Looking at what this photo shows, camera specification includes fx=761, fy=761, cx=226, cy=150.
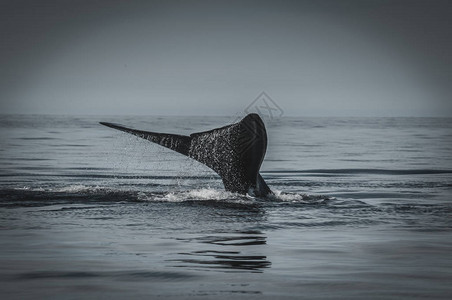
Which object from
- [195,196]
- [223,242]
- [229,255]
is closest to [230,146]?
[195,196]

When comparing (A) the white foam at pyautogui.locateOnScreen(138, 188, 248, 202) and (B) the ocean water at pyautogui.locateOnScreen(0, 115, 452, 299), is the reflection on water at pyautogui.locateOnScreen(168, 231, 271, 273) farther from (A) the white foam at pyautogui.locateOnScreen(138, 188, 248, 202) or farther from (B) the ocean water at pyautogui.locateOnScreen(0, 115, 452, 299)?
(A) the white foam at pyautogui.locateOnScreen(138, 188, 248, 202)

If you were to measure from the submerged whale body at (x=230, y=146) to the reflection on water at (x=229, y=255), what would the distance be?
6.88 feet

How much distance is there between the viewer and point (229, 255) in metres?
8.29

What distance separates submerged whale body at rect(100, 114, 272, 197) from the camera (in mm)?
11398

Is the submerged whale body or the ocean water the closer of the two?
the ocean water

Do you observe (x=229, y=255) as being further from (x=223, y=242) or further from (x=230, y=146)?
(x=230, y=146)

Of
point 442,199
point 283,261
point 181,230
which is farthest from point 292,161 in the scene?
point 283,261

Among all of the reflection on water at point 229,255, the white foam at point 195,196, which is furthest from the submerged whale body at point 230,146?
the reflection on water at point 229,255

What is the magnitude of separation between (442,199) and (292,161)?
13.2 metres

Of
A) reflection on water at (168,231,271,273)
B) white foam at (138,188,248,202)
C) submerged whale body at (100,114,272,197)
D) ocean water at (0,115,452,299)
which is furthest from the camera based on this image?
white foam at (138,188,248,202)

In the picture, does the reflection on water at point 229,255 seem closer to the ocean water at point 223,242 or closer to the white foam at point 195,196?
the ocean water at point 223,242

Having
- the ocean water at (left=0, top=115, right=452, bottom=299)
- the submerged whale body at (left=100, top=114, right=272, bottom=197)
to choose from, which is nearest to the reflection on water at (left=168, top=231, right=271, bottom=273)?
the ocean water at (left=0, top=115, right=452, bottom=299)

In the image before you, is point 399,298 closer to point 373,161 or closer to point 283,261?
point 283,261

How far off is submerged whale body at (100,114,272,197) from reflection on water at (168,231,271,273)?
210 centimetres
